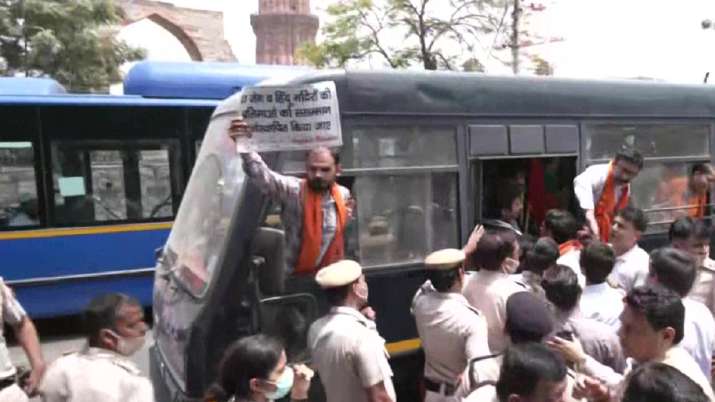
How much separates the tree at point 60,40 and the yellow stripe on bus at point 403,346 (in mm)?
12569

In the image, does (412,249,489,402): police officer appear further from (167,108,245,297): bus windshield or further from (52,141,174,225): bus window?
(52,141,174,225): bus window

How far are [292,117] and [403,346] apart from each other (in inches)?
63.8

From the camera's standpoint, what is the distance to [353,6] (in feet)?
61.8

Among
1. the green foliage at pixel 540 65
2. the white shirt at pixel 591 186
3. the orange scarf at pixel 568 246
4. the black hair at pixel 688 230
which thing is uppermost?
the green foliage at pixel 540 65

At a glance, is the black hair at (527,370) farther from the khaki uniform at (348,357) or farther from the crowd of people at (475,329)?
the khaki uniform at (348,357)

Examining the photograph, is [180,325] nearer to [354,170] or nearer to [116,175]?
[354,170]

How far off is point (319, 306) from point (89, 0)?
43.8 feet

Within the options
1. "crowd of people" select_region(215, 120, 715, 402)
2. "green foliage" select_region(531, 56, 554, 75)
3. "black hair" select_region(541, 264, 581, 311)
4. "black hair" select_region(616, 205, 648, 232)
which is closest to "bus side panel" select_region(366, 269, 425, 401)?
"crowd of people" select_region(215, 120, 715, 402)

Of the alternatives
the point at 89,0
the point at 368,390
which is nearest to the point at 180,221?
the point at 368,390

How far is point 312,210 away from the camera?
4234 millimetres

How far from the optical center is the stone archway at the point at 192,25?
25234 millimetres

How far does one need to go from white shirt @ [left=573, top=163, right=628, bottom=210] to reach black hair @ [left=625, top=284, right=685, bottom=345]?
288cm

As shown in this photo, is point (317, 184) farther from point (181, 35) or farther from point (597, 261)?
point (181, 35)

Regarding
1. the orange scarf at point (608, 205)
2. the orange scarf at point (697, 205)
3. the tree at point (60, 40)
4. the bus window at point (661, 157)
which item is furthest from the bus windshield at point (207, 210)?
the tree at point (60, 40)
